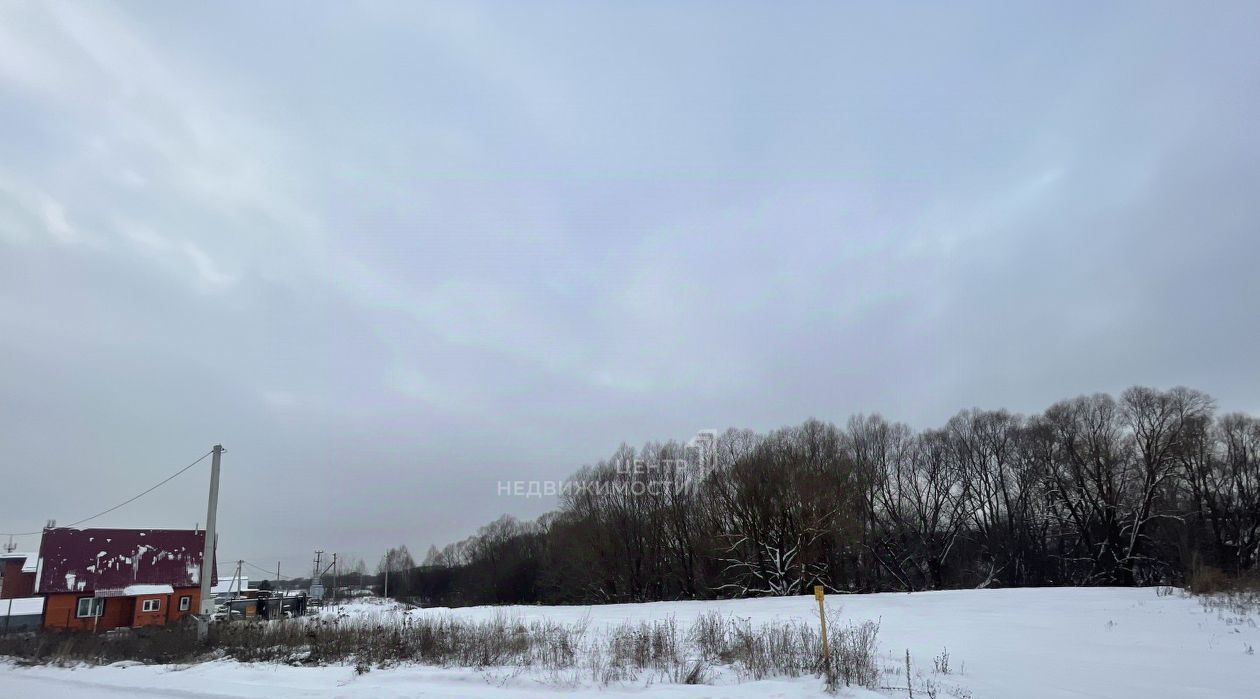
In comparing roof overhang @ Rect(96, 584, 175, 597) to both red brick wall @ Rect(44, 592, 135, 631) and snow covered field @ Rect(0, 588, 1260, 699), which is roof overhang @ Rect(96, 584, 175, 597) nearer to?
red brick wall @ Rect(44, 592, 135, 631)

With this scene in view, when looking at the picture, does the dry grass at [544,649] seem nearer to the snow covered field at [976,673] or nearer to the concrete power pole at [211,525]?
the snow covered field at [976,673]

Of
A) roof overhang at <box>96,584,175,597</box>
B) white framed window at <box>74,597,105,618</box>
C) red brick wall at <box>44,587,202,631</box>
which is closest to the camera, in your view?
red brick wall at <box>44,587,202,631</box>

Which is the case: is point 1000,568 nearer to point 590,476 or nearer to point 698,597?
point 698,597

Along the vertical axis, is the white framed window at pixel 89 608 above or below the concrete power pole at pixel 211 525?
below

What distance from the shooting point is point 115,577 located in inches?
1545

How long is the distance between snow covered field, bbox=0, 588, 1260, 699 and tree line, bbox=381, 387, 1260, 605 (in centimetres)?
2243

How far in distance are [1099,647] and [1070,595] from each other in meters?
13.9

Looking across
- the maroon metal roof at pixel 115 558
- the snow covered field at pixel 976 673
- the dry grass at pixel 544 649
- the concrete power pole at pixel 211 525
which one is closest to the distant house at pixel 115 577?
the maroon metal roof at pixel 115 558

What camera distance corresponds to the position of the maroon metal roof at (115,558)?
3788cm

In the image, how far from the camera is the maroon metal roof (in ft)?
124

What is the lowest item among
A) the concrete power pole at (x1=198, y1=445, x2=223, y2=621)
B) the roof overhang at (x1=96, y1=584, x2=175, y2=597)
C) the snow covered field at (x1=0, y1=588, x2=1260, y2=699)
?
the roof overhang at (x1=96, y1=584, x2=175, y2=597)

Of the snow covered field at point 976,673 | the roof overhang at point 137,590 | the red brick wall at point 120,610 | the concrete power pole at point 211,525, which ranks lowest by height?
the red brick wall at point 120,610

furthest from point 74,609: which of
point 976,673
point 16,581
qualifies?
point 976,673

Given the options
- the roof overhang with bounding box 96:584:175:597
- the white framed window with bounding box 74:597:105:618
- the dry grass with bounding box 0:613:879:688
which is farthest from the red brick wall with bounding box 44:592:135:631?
the dry grass with bounding box 0:613:879:688
